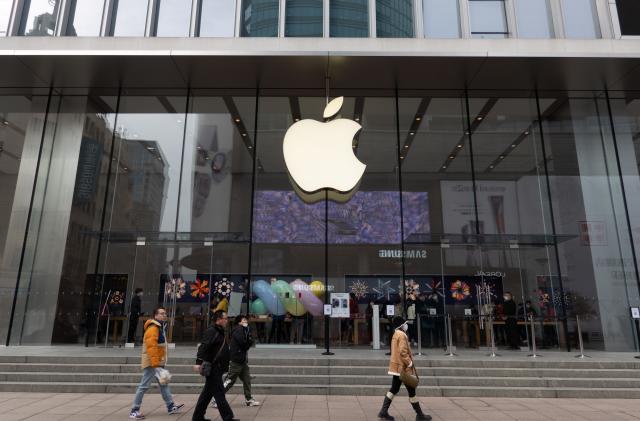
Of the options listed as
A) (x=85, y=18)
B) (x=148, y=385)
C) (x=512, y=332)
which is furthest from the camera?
(x=85, y=18)

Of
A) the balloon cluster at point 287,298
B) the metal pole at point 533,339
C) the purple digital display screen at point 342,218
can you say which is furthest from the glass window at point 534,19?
the balloon cluster at point 287,298

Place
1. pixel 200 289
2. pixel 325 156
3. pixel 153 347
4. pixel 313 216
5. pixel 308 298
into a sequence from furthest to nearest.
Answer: pixel 313 216
pixel 200 289
pixel 308 298
pixel 325 156
pixel 153 347

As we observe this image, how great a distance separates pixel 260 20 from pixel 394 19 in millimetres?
4692

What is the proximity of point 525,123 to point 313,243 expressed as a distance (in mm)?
8989

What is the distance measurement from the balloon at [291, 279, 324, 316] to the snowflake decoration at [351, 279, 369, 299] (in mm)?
1125

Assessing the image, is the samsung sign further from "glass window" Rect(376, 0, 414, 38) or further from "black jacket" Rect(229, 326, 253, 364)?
"black jacket" Rect(229, 326, 253, 364)

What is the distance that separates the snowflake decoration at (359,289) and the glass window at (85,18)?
12.6 meters

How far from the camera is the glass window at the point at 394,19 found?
587 inches

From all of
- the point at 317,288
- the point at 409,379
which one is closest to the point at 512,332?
the point at 317,288

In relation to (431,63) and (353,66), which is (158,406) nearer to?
(353,66)

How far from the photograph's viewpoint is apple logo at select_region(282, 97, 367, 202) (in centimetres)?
1338

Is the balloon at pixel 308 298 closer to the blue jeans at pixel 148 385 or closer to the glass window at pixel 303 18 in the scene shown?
the blue jeans at pixel 148 385

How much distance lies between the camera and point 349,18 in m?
15.1

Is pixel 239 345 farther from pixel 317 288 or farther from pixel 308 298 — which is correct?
pixel 317 288
